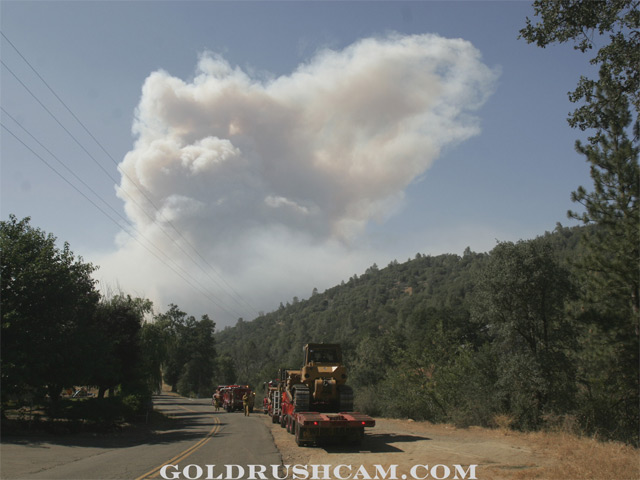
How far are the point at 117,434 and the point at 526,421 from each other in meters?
21.1

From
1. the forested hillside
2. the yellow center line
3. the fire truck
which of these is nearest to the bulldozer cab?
the yellow center line

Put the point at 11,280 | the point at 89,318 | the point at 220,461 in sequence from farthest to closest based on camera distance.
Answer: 1. the point at 89,318
2. the point at 11,280
3. the point at 220,461

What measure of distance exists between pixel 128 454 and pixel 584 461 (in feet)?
47.9

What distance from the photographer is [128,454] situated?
16125 mm

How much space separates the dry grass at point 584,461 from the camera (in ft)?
34.3

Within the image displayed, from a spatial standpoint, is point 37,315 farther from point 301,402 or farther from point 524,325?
point 524,325

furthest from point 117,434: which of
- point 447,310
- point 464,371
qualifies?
point 447,310

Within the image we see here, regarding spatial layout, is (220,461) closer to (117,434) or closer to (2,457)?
(2,457)

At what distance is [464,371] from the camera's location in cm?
2797

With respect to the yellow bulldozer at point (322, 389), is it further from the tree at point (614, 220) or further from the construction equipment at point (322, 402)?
the tree at point (614, 220)

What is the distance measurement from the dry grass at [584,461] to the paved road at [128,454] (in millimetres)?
7386

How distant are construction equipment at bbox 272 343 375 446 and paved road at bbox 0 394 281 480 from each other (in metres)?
1.50

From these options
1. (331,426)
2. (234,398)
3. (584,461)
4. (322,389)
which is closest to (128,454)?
(331,426)

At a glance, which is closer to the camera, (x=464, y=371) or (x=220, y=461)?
(x=220, y=461)
